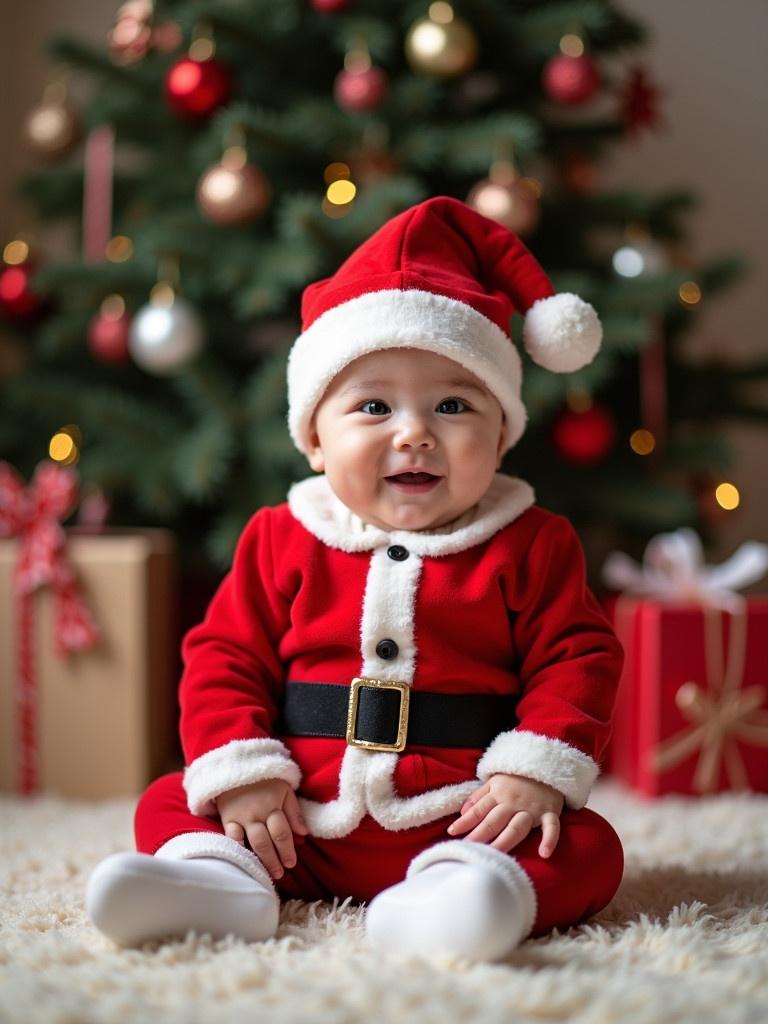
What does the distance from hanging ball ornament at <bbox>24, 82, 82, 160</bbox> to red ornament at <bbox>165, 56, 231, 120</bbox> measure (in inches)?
9.1

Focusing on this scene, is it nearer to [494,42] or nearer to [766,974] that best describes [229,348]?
[494,42]

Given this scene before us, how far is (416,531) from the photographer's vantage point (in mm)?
998

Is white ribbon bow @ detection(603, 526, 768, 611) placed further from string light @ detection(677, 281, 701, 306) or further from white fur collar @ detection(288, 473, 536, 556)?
Answer: white fur collar @ detection(288, 473, 536, 556)

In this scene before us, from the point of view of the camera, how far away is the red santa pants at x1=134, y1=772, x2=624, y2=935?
856mm

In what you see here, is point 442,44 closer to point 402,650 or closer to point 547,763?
point 402,650

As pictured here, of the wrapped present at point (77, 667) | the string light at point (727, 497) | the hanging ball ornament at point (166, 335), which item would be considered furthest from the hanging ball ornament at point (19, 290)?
the string light at point (727, 497)

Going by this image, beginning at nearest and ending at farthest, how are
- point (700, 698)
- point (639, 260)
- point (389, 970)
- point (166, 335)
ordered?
1. point (389, 970)
2. point (700, 698)
3. point (166, 335)
4. point (639, 260)

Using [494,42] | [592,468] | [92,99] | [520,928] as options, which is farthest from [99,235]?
[520,928]

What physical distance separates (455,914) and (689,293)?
3.92ft

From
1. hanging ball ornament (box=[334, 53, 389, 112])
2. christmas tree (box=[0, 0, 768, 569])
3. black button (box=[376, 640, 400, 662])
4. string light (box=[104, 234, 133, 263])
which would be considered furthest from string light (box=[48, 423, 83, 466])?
black button (box=[376, 640, 400, 662])

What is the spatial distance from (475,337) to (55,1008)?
61 cm

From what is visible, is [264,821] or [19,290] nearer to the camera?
[264,821]

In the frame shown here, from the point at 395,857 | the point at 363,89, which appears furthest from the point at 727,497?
the point at 395,857

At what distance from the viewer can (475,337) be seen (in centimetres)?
96
